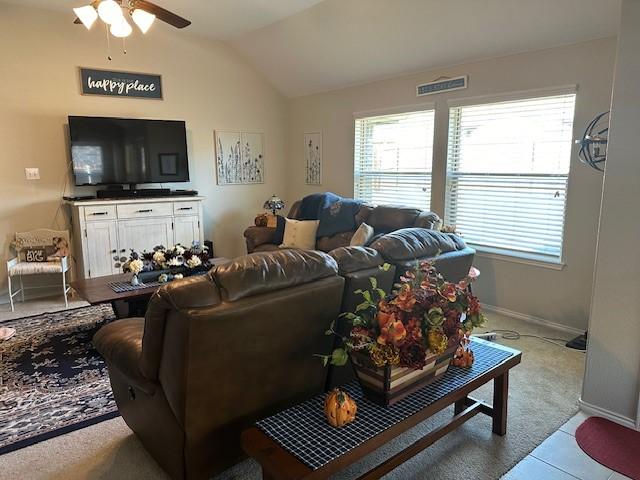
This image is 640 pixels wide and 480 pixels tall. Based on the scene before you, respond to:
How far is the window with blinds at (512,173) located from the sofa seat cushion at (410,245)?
1.83 meters

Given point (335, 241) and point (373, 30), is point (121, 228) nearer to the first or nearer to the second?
point (335, 241)

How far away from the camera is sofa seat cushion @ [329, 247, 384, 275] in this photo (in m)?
2.03

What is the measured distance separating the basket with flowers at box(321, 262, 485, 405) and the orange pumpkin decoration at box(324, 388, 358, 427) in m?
0.13

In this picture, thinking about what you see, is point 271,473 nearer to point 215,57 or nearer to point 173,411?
point 173,411

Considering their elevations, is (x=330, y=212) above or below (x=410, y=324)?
above

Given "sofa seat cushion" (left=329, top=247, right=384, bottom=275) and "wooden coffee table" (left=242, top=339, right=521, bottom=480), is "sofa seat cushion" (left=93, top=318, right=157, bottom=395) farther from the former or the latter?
"sofa seat cushion" (left=329, top=247, right=384, bottom=275)

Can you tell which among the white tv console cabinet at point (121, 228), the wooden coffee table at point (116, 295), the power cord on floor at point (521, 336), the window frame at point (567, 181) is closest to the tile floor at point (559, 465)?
the power cord on floor at point (521, 336)

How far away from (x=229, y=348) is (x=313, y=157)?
4945 millimetres

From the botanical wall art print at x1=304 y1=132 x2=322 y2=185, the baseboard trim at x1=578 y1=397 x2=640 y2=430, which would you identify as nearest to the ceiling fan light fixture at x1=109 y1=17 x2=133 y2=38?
the botanical wall art print at x1=304 y1=132 x2=322 y2=185

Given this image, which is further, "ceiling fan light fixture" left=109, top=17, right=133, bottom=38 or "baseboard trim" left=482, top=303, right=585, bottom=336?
"baseboard trim" left=482, top=303, right=585, bottom=336

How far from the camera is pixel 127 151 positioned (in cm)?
520

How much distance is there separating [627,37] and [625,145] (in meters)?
0.52

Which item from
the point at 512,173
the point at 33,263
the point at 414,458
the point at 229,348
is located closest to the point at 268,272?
the point at 229,348

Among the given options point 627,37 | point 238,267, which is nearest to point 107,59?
point 238,267
